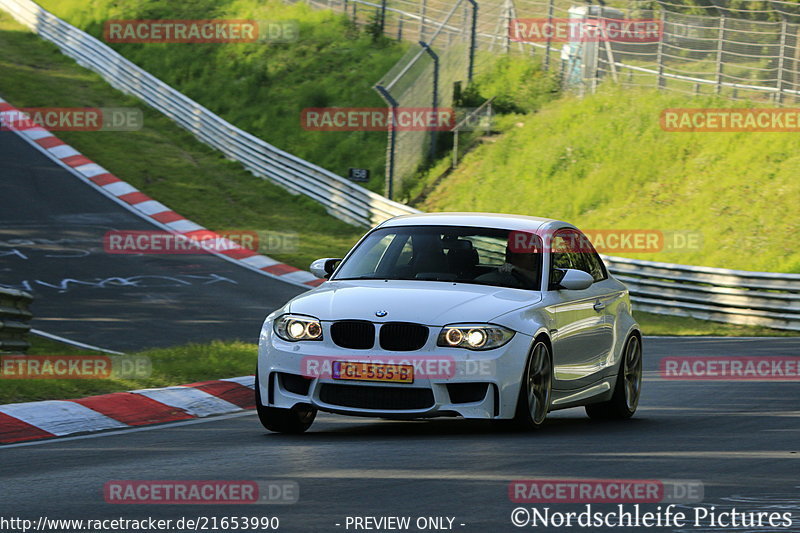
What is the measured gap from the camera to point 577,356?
31.7 ft

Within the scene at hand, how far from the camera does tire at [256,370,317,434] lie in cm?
894

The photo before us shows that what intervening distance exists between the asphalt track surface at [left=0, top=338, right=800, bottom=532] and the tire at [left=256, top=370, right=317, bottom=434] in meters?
0.14

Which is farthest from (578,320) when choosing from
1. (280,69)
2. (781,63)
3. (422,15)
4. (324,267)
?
(280,69)

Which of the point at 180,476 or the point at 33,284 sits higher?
the point at 180,476

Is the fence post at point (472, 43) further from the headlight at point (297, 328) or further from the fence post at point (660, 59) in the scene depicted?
the headlight at point (297, 328)

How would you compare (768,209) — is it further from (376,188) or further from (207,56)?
(207,56)

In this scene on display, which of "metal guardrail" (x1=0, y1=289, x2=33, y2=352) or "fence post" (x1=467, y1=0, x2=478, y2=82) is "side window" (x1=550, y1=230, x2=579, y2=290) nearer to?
"metal guardrail" (x1=0, y1=289, x2=33, y2=352)

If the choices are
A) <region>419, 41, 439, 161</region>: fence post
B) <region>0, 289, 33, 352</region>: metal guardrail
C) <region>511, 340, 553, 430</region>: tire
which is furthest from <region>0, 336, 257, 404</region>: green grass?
<region>419, 41, 439, 161</region>: fence post

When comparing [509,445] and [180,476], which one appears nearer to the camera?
[180,476]

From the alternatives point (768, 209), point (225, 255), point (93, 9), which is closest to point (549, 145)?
point (768, 209)

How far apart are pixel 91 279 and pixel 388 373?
1478cm

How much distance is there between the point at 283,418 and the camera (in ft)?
29.7

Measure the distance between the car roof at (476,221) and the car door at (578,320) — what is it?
7.2 inches

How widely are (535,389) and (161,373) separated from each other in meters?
4.32
